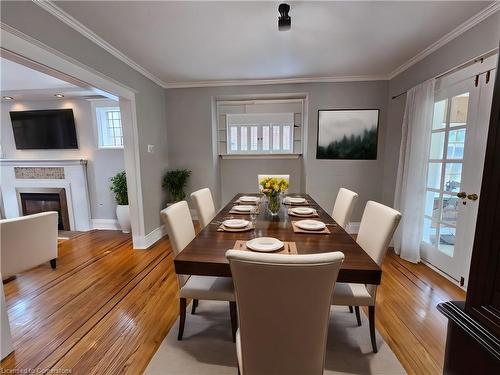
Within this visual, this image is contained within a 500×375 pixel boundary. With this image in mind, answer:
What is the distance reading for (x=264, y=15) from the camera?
200cm

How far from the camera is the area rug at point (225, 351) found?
4.75 feet

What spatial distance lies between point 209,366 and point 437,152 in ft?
9.98

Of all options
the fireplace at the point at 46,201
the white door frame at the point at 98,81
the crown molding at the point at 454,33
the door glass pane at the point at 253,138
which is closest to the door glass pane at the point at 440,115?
the crown molding at the point at 454,33

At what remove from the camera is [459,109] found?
7.70 feet

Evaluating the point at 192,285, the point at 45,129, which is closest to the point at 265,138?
the point at 192,285

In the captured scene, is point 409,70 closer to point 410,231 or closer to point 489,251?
point 410,231

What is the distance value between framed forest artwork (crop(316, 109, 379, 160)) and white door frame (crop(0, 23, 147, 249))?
8.93ft

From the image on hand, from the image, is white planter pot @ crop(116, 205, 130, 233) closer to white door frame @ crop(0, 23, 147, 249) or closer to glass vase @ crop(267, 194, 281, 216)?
white door frame @ crop(0, 23, 147, 249)

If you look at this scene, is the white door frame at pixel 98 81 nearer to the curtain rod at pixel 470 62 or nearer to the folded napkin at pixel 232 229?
the folded napkin at pixel 232 229

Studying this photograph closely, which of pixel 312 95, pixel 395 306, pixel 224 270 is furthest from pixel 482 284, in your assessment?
pixel 312 95

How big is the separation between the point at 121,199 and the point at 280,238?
3235 mm

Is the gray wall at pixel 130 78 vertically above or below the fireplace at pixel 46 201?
above

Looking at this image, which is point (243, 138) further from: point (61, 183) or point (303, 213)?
point (61, 183)

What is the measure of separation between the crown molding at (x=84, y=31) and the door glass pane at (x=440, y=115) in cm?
363
